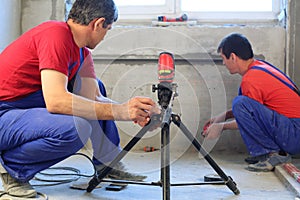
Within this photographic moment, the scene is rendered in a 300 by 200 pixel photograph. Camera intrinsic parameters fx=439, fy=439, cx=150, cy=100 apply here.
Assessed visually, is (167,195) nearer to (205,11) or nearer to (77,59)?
(77,59)

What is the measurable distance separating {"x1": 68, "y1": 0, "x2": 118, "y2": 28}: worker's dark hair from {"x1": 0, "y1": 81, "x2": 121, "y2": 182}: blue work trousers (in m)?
0.37

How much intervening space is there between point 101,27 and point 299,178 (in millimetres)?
1158

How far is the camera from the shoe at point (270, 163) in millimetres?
2451

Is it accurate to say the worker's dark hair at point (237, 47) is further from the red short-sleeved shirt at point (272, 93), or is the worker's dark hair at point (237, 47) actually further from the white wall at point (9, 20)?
the white wall at point (9, 20)

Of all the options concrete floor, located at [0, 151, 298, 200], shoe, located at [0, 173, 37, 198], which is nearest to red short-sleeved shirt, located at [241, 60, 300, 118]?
concrete floor, located at [0, 151, 298, 200]

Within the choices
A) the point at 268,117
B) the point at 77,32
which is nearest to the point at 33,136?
the point at 77,32

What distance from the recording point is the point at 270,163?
2.46 metres

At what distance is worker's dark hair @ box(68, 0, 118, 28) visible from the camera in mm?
1777

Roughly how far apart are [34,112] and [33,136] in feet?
0.33

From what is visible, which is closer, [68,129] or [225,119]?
[68,129]

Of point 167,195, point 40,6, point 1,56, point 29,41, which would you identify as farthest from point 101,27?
point 40,6

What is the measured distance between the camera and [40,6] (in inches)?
127

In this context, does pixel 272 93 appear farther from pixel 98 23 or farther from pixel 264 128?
pixel 98 23

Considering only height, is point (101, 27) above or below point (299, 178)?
above
